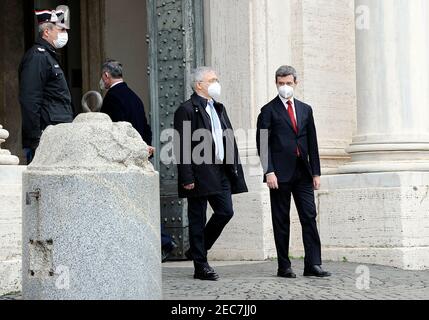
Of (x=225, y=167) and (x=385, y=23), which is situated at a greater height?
(x=385, y=23)

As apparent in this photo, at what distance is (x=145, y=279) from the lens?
299 inches

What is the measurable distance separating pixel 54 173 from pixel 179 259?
5.37m

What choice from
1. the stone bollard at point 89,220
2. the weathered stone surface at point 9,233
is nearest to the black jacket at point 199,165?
the weathered stone surface at point 9,233

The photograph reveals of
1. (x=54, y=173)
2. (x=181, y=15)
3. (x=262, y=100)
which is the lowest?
(x=54, y=173)

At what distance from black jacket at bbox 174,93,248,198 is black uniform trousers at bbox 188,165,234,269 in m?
0.06

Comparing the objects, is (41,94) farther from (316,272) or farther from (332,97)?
(332,97)

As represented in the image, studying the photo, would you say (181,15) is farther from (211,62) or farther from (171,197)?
(171,197)

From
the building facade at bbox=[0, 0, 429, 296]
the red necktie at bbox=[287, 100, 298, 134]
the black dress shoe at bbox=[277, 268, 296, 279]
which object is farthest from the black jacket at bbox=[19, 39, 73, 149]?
the building facade at bbox=[0, 0, 429, 296]

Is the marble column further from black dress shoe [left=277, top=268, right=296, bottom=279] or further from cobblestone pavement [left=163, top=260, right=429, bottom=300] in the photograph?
black dress shoe [left=277, top=268, right=296, bottom=279]

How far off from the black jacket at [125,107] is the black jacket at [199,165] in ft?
3.52

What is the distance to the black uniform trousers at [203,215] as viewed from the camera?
408 inches

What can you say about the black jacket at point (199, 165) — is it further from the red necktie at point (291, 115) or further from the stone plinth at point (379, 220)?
the stone plinth at point (379, 220)
